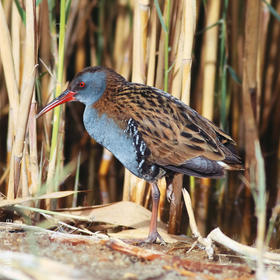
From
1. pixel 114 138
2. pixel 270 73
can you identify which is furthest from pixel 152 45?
pixel 270 73

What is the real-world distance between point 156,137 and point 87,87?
586 millimetres

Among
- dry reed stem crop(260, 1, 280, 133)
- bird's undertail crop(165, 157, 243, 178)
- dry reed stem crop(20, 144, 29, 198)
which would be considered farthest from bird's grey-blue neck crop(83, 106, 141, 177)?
dry reed stem crop(260, 1, 280, 133)

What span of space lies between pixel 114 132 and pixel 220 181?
2.35 m

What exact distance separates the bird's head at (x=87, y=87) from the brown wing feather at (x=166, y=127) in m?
0.17

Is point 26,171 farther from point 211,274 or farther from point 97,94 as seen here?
point 211,274

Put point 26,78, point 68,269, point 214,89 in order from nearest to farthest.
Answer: point 68,269 < point 26,78 < point 214,89

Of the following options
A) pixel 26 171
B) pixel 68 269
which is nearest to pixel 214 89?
pixel 26 171

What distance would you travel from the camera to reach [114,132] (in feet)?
10.3

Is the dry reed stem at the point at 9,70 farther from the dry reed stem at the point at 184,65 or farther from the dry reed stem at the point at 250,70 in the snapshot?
the dry reed stem at the point at 250,70

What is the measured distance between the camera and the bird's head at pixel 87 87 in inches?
132

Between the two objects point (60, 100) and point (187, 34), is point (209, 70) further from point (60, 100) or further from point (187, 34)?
point (60, 100)

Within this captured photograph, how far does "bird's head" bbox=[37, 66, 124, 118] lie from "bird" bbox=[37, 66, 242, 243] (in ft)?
0.26

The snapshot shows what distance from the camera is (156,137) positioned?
10.1 ft

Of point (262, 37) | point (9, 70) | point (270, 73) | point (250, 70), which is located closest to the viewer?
point (9, 70)
